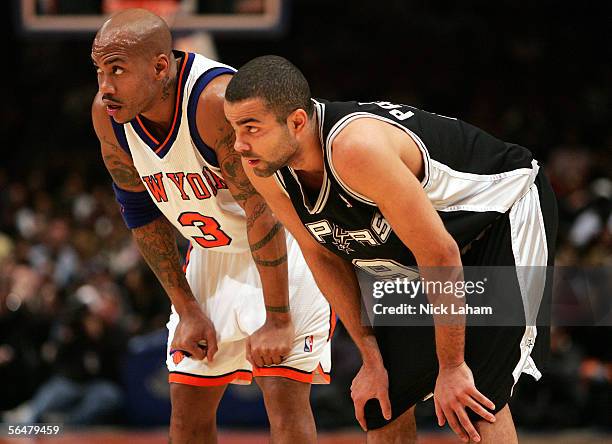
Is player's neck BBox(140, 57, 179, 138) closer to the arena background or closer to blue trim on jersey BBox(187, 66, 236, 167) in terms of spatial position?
blue trim on jersey BBox(187, 66, 236, 167)

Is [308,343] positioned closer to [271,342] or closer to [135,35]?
[271,342]

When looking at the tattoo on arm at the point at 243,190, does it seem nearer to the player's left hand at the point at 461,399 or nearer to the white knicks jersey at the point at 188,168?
the white knicks jersey at the point at 188,168

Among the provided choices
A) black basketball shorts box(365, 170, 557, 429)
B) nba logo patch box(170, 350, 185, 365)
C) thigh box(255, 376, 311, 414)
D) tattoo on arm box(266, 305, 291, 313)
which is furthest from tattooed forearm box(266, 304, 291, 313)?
nba logo patch box(170, 350, 185, 365)

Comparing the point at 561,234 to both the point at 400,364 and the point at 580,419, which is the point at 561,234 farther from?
the point at 400,364

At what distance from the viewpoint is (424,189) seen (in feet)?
10.8

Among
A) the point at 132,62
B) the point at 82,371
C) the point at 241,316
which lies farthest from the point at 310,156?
the point at 82,371

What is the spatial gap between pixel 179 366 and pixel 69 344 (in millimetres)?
4441

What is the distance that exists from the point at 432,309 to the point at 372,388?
45 centimetres

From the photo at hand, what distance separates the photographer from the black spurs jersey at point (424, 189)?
3.28 meters

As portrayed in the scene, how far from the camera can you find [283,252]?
12.4ft

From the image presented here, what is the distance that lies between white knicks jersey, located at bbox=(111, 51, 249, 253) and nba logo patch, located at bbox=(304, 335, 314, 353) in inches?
19.8

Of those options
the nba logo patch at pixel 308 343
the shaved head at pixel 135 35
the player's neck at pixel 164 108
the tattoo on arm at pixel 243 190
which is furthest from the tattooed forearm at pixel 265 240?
the shaved head at pixel 135 35

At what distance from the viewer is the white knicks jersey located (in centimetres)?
368

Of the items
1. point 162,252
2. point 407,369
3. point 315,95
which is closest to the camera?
point 407,369
